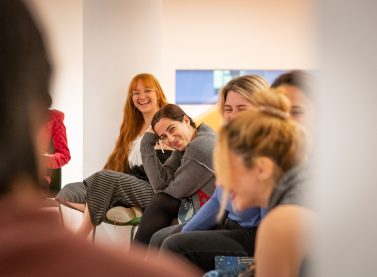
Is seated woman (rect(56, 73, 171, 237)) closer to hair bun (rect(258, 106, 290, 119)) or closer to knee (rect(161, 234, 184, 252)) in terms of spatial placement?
knee (rect(161, 234, 184, 252))

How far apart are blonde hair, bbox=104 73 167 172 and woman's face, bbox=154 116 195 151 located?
2.62ft

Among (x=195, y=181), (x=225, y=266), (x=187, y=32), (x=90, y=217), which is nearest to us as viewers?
(x=225, y=266)

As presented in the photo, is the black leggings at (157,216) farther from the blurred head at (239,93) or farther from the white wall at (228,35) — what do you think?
the white wall at (228,35)

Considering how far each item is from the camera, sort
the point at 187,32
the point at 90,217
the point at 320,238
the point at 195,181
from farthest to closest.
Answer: the point at 187,32, the point at 90,217, the point at 195,181, the point at 320,238

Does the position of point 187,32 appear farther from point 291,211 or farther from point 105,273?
point 105,273

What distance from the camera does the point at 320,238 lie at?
1.15 metres

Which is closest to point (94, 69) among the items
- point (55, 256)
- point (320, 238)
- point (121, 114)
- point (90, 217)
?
point (121, 114)

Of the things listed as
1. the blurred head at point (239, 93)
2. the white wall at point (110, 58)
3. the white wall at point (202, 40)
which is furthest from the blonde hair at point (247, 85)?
the white wall at point (202, 40)

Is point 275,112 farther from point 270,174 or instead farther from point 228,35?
point 228,35

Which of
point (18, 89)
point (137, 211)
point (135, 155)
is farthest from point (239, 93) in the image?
point (18, 89)

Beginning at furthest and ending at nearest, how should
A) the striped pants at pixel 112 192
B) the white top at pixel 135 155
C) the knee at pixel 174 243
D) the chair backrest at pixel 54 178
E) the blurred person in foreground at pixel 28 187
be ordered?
the chair backrest at pixel 54 178 → the white top at pixel 135 155 → the striped pants at pixel 112 192 → the knee at pixel 174 243 → the blurred person in foreground at pixel 28 187

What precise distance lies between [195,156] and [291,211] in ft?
6.07

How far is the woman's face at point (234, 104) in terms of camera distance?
11.0 ft

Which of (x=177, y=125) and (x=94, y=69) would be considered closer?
(x=177, y=125)
